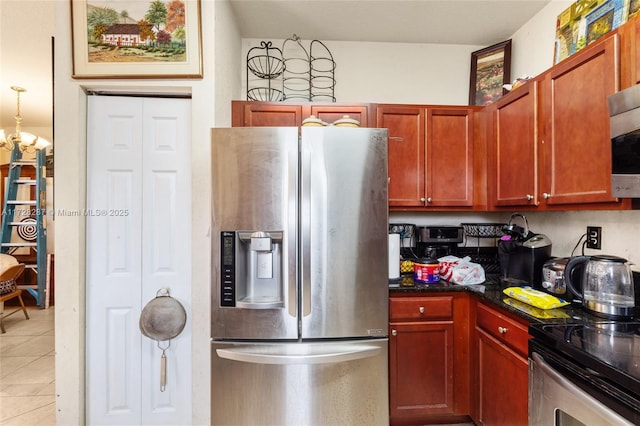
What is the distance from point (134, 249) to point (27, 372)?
→ 199 centimetres

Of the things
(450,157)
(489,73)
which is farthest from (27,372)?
(489,73)

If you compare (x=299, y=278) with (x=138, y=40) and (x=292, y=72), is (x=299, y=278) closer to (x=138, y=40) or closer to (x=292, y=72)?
(x=138, y=40)

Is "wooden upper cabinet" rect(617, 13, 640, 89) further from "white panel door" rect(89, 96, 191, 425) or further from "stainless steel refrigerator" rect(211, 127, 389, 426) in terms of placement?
"white panel door" rect(89, 96, 191, 425)

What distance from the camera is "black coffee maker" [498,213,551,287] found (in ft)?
5.81

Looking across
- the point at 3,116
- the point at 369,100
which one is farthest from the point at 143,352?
the point at 3,116

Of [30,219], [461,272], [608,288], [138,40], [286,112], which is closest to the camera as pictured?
[608,288]

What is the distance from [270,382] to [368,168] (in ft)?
3.93

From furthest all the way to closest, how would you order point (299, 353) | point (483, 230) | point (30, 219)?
point (30, 219), point (483, 230), point (299, 353)

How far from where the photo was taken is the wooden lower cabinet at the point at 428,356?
1800 millimetres

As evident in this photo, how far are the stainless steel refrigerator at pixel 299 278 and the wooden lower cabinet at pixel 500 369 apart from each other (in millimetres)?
620

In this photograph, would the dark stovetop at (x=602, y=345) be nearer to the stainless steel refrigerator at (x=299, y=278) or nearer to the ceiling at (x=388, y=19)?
the stainless steel refrigerator at (x=299, y=278)

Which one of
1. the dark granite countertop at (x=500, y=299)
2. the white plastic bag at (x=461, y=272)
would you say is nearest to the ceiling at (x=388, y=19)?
the white plastic bag at (x=461, y=272)

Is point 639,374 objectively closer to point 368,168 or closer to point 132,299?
point 368,168

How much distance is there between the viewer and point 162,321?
5.48 ft
